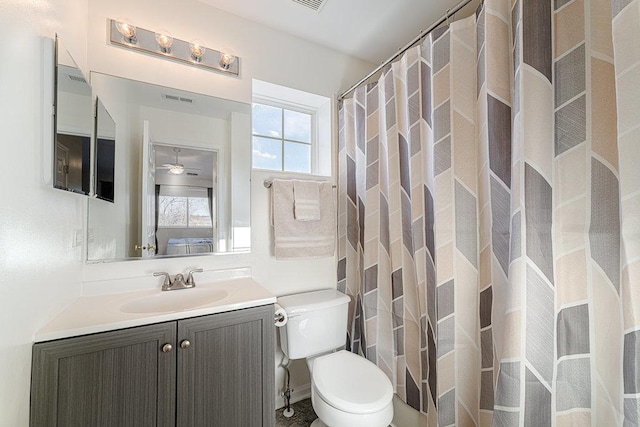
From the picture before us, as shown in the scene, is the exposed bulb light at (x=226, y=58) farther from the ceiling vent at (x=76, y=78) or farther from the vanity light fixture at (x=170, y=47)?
the ceiling vent at (x=76, y=78)

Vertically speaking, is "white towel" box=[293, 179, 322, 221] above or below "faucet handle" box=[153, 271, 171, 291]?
above

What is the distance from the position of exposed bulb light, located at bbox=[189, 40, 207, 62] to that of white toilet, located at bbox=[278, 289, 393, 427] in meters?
1.55

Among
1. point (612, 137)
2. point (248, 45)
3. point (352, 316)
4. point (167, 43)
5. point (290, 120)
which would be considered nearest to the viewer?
point (612, 137)

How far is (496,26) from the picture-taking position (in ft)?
3.25

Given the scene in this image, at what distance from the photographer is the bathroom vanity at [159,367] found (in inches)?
34.0


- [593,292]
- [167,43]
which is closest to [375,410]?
[593,292]

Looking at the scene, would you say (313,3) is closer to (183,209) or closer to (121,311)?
(183,209)

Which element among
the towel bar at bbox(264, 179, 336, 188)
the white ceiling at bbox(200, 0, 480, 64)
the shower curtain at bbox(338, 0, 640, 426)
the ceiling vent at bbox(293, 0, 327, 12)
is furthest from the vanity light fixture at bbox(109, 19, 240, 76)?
the shower curtain at bbox(338, 0, 640, 426)

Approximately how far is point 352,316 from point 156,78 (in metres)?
1.96

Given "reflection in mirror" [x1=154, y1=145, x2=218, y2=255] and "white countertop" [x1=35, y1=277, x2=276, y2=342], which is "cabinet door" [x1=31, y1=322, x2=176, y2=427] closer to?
"white countertop" [x1=35, y1=277, x2=276, y2=342]

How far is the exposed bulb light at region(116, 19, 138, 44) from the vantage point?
132 centimetres

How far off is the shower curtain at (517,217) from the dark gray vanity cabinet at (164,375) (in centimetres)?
81

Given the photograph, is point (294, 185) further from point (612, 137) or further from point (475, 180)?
point (612, 137)

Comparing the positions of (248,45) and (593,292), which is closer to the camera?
(593,292)
